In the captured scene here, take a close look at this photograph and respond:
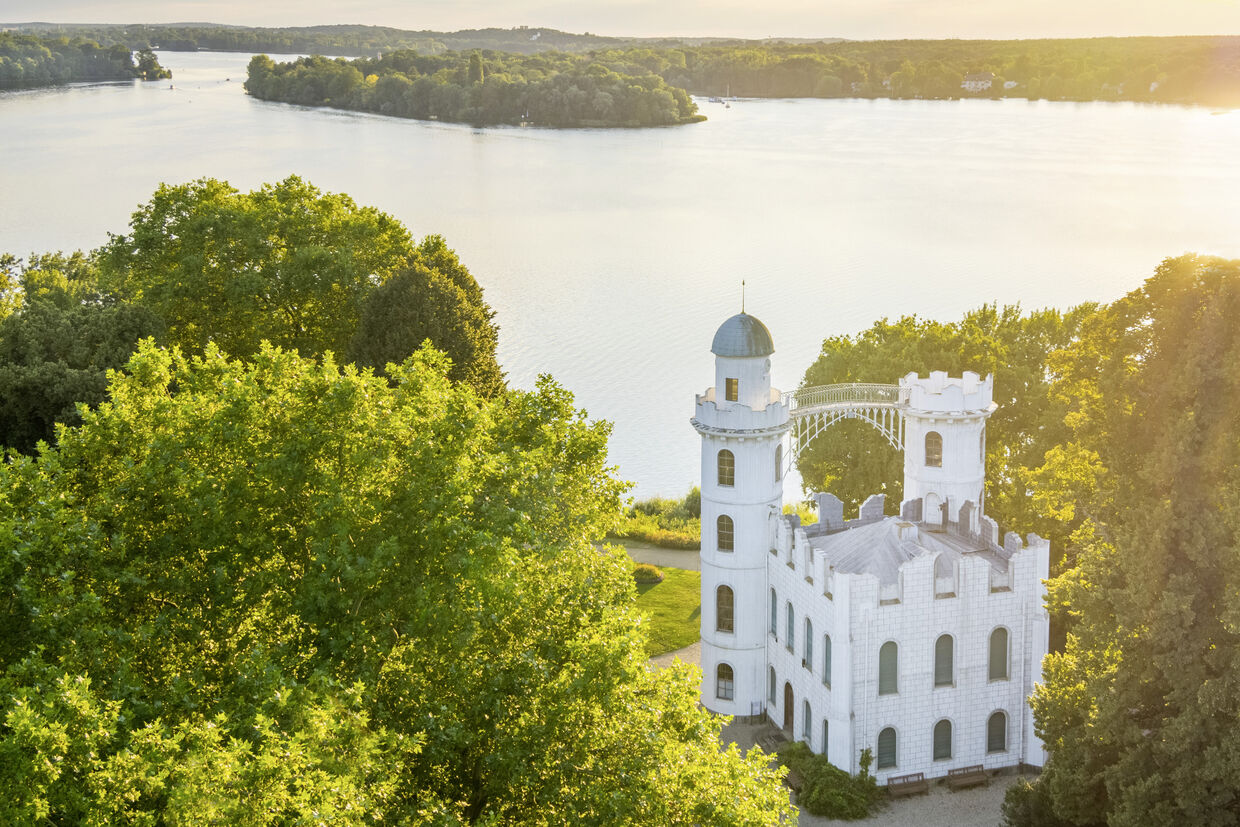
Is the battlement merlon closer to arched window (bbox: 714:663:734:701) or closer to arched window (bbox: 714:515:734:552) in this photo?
arched window (bbox: 714:515:734:552)

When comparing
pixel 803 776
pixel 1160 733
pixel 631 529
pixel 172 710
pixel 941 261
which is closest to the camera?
pixel 172 710

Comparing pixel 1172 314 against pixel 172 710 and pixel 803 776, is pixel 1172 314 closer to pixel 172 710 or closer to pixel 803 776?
pixel 803 776

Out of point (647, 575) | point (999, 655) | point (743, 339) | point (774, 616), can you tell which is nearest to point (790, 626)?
point (774, 616)

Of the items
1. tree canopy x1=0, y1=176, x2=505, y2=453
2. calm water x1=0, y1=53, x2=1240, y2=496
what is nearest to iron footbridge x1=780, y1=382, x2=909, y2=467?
tree canopy x1=0, y1=176, x2=505, y2=453

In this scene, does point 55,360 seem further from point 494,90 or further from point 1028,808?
point 494,90

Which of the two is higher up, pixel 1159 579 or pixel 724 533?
pixel 1159 579

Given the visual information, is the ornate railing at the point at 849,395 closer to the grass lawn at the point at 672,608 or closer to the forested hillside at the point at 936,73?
the grass lawn at the point at 672,608

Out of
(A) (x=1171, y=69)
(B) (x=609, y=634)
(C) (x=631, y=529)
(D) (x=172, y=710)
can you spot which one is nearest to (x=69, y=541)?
(D) (x=172, y=710)
